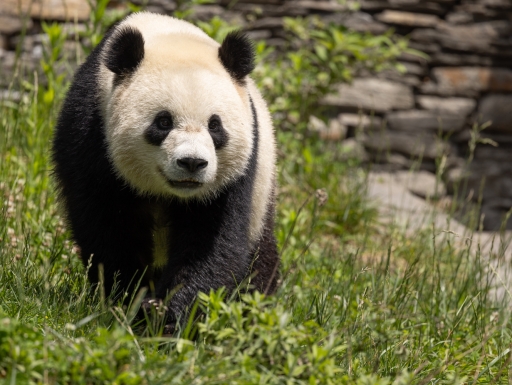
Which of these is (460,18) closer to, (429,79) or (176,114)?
(429,79)

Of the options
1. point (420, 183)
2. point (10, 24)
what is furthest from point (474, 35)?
point (10, 24)

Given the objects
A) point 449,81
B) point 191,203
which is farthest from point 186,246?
point 449,81

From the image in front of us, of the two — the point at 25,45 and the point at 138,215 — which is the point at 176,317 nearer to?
the point at 138,215

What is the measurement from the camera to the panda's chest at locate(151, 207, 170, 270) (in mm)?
3451

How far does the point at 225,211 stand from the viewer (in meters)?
3.26

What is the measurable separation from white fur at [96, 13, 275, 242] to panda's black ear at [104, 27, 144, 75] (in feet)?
0.14

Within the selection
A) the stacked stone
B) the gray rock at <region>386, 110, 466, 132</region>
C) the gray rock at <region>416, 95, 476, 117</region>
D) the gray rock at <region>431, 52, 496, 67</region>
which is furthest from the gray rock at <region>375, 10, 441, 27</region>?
the gray rock at <region>386, 110, 466, 132</region>

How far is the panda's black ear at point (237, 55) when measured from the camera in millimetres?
3279

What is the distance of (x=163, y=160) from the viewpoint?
3.03 meters

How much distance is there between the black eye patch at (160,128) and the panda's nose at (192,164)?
168 mm

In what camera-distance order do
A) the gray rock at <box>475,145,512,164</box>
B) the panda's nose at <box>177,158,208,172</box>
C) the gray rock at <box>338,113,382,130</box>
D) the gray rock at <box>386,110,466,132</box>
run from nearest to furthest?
1. the panda's nose at <box>177,158,208,172</box>
2. the gray rock at <box>338,113,382,130</box>
3. the gray rock at <box>386,110,466,132</box>
4. the gray rock at <box>475,145,512,164</box>

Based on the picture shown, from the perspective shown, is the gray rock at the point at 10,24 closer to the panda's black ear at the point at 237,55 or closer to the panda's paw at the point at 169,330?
the panda's black ear at the point at 237,55

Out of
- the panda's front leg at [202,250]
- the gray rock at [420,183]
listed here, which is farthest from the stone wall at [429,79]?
the panda's front leg at [202,250]

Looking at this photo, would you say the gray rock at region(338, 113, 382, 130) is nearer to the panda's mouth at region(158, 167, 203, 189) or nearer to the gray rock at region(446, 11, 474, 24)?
the gray rock at region(446, 11, 474, 24)
